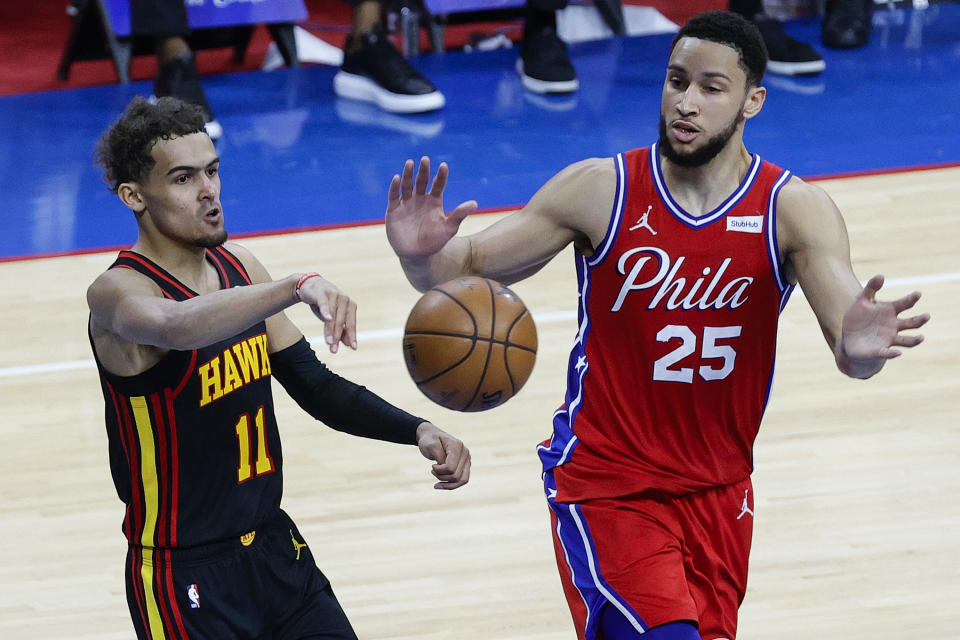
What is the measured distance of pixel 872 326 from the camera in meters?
3.25

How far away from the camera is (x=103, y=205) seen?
28.6ft

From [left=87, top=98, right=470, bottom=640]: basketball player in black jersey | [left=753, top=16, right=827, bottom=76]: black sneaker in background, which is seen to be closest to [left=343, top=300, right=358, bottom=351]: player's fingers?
[left=87, top=98, right=470, bottom=640]: basketball player in black jersey

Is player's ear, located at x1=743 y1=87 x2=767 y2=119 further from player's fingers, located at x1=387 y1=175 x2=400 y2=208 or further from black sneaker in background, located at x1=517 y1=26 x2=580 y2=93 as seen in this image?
black sneaker in background, located at x1=517 y1=26 x2=580 y2=93

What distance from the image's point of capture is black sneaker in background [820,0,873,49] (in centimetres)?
1133

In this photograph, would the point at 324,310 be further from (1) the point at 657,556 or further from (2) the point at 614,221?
(1) the point at 657,556

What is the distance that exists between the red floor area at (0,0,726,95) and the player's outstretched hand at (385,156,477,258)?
7.78 meters

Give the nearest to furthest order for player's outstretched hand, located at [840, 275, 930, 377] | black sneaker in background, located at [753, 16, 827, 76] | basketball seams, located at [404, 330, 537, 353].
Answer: player's outstretched hand, located at [840, 275, 930, 377], basketball seams, located at [404, 330, 537, 353], black sneaker in background, located at [753, 16, 827, 76]

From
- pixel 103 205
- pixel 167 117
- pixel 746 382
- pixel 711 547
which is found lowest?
pixel 103 205

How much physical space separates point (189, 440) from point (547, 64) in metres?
7.29

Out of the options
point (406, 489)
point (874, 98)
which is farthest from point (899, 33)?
point (406, 489)

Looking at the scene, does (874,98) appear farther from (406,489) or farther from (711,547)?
(711,547)

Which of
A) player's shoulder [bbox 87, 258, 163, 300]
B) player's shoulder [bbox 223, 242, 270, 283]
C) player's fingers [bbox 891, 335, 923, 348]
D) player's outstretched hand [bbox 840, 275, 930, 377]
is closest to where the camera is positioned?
player's fingers [bbox 891, 335, 923, 348]

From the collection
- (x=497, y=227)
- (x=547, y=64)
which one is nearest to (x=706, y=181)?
(x=497, y=227)

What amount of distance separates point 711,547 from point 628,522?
25 cm
